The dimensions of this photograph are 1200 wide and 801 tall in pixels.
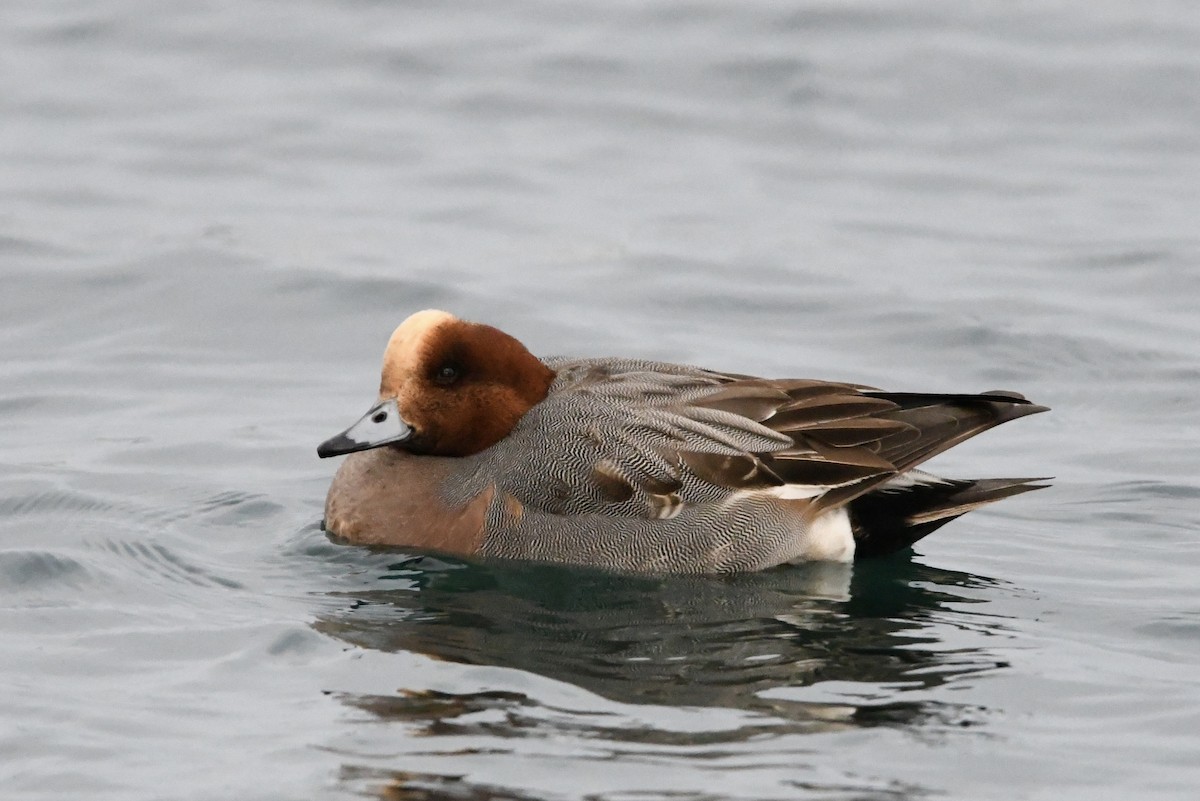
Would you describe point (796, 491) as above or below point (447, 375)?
below

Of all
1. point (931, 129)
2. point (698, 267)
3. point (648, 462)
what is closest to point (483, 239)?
point (698, 267)

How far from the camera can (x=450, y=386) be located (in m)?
7.64

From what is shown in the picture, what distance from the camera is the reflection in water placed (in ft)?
19.0

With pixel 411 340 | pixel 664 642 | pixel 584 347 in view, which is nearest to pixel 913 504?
pixel 664 642

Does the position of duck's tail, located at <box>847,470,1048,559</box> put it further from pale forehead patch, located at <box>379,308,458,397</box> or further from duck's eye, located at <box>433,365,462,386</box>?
pale forehead patch, located at <box>379,308,458,397</box>

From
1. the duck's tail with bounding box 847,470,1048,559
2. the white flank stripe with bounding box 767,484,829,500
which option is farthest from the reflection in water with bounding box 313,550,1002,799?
the white flank stripe with bounding box 767,484,829,500

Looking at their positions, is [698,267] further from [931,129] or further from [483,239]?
[931,129]

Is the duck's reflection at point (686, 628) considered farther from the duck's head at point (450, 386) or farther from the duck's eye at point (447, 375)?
the duck's eye at point (447, 375)

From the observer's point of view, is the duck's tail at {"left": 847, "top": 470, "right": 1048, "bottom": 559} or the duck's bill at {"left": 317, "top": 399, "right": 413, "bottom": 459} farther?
the duck's tail at {"left": 847, "top": 470, "right": 1048, "bottom": 559}

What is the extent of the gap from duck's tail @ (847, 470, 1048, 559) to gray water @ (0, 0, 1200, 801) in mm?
153

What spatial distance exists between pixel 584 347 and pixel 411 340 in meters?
3.14

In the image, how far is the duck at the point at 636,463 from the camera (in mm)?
7414

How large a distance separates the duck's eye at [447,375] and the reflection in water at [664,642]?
0.72 meters

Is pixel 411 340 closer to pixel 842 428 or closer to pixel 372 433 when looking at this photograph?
pixel 372 433
